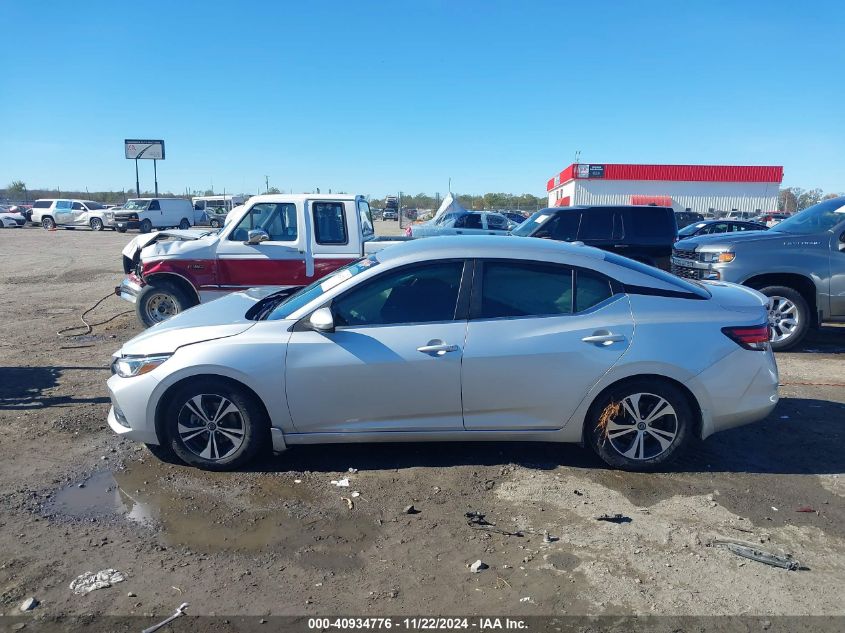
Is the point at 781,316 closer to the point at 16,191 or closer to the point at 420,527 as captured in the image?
the point at 420,527

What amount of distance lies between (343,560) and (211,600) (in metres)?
0.70

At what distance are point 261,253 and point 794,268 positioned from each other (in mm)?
7026

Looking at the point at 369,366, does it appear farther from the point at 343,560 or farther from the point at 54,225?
the point at 54,225

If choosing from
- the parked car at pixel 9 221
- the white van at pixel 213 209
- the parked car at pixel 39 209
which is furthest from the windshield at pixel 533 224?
the parked car at pixel 9 221

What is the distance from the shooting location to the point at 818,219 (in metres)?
8.06

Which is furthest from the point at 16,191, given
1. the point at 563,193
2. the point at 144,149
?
the point at 563,193

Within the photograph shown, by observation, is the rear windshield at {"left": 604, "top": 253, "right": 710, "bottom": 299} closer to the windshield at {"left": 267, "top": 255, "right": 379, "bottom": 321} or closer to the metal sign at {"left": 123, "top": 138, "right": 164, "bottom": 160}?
the windshield at {"left": 267, "top": 255, "right": 379, "bottom": 321}

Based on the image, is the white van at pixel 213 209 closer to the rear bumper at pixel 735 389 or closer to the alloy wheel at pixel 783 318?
the alloy wheel at pixel 783 318

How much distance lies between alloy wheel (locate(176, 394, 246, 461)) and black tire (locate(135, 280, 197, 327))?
4.89 m

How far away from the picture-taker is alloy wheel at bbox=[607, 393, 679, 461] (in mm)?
4309

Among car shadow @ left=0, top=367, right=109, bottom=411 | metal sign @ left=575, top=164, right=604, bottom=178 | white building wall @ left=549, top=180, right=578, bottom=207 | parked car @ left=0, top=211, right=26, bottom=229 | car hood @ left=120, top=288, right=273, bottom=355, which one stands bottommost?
car shadow @ left=0, top=367, right=109, bottom=411

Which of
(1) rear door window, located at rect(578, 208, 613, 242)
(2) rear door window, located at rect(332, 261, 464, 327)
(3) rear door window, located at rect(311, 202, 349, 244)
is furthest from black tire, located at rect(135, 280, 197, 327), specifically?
(1) rear door window, located at rect(578, 208, 613, 242)

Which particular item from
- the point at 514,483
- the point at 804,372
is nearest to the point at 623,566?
the point at 514,483

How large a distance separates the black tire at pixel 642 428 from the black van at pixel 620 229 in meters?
7.09
